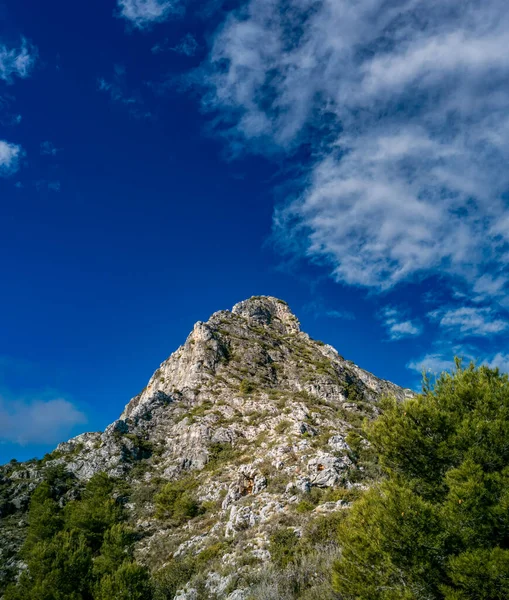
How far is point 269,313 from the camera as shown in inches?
3787

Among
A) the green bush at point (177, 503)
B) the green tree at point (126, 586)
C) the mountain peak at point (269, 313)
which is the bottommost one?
the green tree at point (126, 586)

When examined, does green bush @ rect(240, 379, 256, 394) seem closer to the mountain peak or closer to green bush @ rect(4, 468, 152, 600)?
green bush @ rect(4, 468, 152, 600)

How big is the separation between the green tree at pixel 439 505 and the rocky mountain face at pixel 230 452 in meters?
3.84

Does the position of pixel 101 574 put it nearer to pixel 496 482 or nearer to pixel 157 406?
pixel 496 482

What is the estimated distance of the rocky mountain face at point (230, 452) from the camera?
27062 millimetres

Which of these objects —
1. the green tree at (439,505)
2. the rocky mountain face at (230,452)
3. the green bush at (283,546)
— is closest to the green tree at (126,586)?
the rocky mountain face at (230,452)

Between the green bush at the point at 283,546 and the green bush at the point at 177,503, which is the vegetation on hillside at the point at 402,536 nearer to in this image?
the green bush at the point at 283,546

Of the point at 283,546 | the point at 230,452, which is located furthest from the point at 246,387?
the point at 283,546

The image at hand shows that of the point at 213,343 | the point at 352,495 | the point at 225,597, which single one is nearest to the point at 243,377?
the point at 213,343

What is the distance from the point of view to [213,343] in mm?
70938

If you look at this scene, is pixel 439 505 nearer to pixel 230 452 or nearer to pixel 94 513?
pixel 230 452

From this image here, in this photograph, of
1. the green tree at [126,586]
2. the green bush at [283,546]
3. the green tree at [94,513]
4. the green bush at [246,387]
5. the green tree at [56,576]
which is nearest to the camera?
the green bush at [283,546]

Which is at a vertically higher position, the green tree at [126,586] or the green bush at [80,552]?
the green bush at [80,552]

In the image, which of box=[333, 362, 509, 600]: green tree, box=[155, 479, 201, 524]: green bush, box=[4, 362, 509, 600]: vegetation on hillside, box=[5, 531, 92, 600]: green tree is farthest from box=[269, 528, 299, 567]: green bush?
box=[155, 479, 201, 524]: green bush
